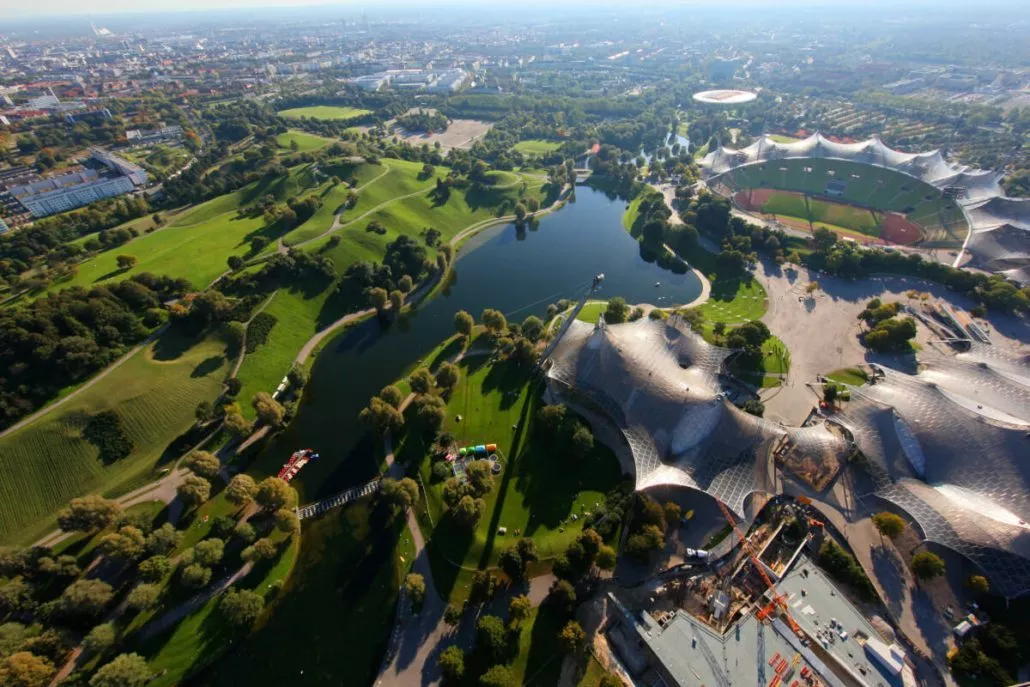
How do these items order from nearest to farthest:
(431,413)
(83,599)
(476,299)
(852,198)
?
(83,599) < (431,413) < (476,299) < (852,198)

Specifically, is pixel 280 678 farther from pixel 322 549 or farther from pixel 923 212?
pixel 923 212

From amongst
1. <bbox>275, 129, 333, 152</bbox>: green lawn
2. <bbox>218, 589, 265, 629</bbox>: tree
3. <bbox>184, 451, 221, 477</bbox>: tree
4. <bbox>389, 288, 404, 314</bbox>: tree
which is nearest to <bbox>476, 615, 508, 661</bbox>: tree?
<bbox>218, 589, 265, 629</bbox>: tree

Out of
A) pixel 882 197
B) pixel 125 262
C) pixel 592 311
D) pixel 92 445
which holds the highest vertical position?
pixel 882 197

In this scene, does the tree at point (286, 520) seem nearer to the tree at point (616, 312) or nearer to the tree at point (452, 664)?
the tree at point (452, 664)

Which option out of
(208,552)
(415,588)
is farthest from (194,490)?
(415,588)

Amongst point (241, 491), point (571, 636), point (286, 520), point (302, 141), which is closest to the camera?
point (571, 636)

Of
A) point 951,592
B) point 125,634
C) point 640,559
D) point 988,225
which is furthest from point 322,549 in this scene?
point 988,225

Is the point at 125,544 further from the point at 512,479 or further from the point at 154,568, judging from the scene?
the point at 512,479
